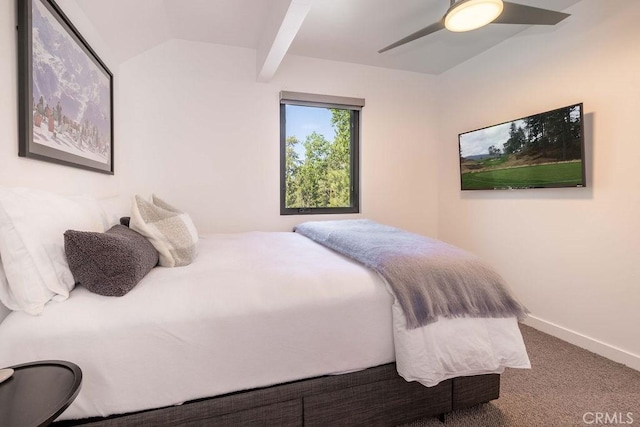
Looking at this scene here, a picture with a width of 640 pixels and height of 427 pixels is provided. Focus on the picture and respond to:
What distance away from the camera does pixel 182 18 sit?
2.42 meters

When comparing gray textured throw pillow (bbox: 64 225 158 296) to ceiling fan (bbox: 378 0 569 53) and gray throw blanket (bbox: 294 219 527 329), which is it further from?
ceiling fan (bbox: 378 0 569 53)

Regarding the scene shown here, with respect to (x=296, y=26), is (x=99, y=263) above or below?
below

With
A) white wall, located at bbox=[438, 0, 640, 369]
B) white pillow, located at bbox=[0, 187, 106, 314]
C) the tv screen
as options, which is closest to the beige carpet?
white wall, located at bbox=[438, 0, 640, 369]

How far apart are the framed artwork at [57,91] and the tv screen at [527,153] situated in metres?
3.20

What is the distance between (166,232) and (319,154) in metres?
2.11

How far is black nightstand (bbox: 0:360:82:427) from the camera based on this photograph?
25.6 inches

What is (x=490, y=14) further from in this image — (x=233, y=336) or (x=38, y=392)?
(x=38, y=392)

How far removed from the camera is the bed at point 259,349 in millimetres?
971

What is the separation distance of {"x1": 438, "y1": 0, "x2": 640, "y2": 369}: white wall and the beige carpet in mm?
284

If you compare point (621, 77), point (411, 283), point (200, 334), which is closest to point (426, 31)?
point (621, 77)

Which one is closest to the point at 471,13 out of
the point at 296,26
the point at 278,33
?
the point at 296,26

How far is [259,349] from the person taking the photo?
1.12 m

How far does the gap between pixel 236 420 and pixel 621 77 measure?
3.00 metres

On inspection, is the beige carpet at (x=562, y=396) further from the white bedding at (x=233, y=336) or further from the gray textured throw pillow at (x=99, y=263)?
the gray textured throw pillow at (x=99, y=263)
